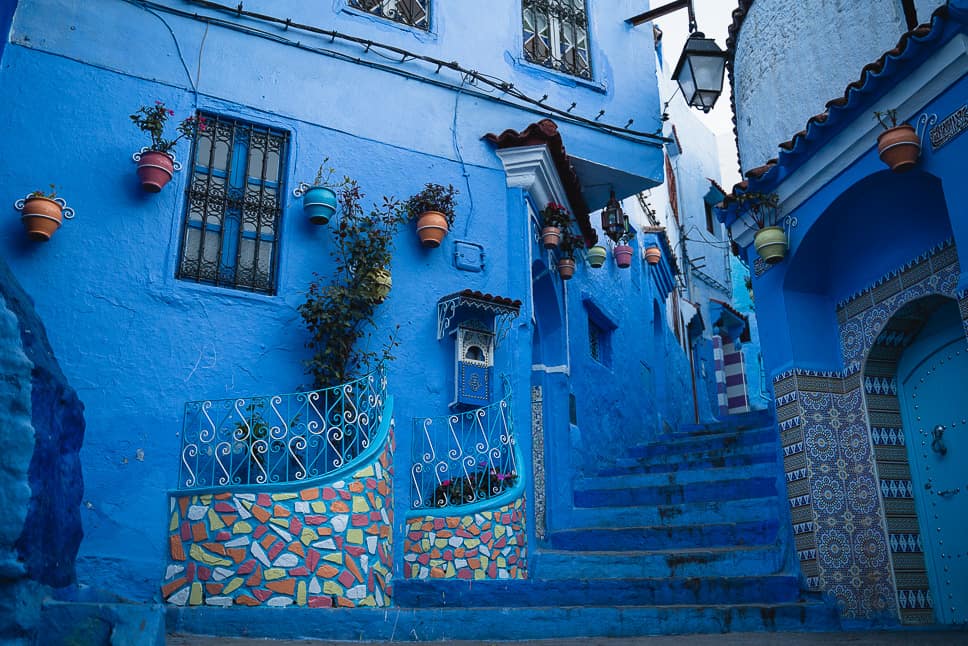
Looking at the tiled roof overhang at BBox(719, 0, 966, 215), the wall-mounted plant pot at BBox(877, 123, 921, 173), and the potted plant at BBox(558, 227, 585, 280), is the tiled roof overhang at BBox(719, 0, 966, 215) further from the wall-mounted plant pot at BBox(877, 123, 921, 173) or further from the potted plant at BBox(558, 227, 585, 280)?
the potted plant at BBox(558, 227, 585, 280)

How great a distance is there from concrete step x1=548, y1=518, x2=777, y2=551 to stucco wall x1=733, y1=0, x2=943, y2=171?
3565 mm

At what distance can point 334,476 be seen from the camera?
241 inches

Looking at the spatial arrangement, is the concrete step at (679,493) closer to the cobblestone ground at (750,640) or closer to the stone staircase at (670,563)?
the stone staircase at (670,563)

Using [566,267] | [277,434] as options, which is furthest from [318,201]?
[566,267]

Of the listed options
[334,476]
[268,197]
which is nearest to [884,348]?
[334,476]

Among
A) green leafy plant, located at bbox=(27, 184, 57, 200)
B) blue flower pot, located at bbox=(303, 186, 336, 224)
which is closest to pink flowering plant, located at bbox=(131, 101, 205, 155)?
green leafy plant, located at bbox=(27, 184, 57, 200)

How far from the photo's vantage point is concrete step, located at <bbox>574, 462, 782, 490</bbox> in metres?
8.30

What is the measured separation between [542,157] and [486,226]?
0.99 metres

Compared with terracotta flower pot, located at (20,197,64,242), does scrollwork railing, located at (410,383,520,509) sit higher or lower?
lower

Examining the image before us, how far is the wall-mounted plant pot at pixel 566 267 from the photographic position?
10172mm

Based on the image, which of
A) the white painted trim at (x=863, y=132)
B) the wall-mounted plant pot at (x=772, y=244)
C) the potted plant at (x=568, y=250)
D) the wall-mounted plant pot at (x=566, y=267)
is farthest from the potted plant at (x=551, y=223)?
the wall-mounted plant pot at (x=772, y=244)

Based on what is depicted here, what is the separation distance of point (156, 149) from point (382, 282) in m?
2.12

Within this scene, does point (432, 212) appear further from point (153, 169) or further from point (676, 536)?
point (676, 536)

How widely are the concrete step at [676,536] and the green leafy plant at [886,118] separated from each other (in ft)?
10.9
